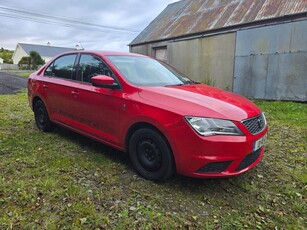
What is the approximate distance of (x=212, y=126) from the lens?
2.45 metres

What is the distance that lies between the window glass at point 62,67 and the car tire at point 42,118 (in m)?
0.64

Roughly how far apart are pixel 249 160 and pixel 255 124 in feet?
1.32

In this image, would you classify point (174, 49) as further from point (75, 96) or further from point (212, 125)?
point (212, 125)

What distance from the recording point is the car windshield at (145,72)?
329cm

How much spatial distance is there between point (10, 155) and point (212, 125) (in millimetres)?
2907

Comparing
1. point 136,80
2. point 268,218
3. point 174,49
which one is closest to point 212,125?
point 268,218

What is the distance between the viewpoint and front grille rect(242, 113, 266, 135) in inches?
103

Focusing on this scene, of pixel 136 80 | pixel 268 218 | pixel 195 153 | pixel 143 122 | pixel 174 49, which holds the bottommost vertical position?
pixel 268 218

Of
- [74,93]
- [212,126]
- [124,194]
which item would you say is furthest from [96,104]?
[212,126]

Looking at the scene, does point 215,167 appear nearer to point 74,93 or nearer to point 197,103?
point 197,103

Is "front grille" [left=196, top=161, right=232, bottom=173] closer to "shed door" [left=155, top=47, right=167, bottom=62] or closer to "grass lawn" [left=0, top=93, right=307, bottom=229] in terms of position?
"grass lawn" [left=0, top=93, right=307, bottom=229]

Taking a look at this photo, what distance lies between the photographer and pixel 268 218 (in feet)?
7.79

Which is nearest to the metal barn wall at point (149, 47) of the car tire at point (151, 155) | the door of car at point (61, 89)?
the door of car at point (61, 89)

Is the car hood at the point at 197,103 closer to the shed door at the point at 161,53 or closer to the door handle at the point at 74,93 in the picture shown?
the door handle at the point at 74,93
